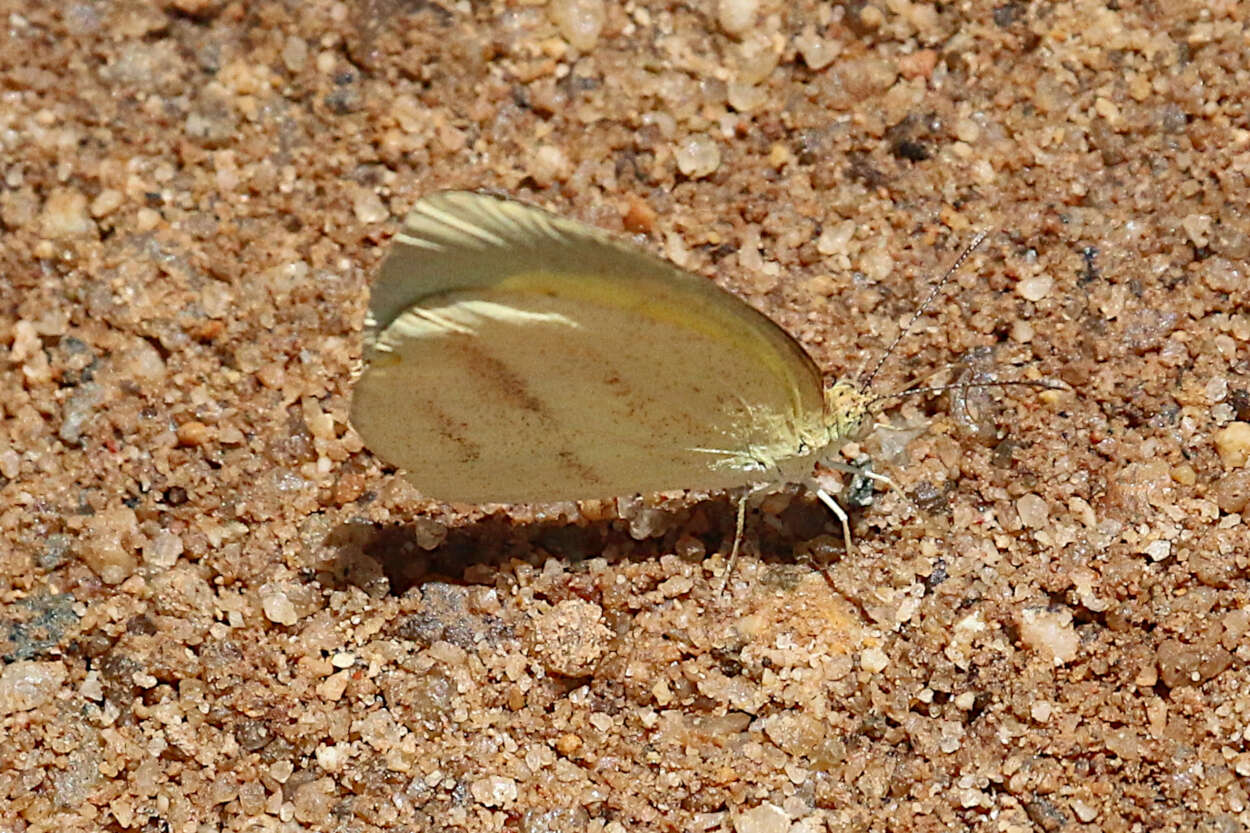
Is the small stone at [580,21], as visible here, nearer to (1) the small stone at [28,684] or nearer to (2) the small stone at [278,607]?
(2) the small stone at [278,607]

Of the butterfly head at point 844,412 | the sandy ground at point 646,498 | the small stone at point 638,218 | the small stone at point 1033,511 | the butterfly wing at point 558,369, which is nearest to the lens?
the butterfly wing at point 558,369

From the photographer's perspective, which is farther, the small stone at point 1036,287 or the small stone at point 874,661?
the small stone at point 1036,287

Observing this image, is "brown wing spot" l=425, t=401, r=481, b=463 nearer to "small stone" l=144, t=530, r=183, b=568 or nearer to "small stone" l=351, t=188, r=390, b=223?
"small stone" l=144, t=530, r=183, b=568

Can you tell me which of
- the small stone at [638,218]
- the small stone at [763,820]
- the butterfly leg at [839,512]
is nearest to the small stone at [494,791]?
the small stone at [763,820]

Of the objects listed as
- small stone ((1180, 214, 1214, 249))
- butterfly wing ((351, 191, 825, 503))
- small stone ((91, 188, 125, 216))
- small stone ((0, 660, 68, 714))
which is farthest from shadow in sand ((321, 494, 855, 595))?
small stone ((91, 188, 125, 216))

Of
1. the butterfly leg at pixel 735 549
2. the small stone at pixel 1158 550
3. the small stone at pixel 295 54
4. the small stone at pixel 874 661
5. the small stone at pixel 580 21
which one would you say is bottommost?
the small stone at pixel 874 661

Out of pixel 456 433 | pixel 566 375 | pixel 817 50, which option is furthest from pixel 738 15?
pixel 456 433

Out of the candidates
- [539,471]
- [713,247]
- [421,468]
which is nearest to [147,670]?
[421,468]

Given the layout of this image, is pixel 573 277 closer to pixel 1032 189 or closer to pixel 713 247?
pixel 713 247
